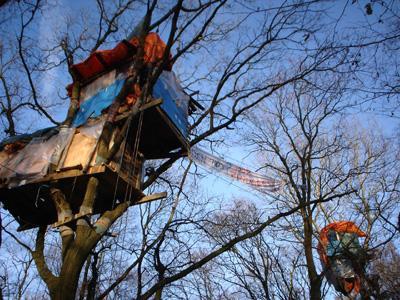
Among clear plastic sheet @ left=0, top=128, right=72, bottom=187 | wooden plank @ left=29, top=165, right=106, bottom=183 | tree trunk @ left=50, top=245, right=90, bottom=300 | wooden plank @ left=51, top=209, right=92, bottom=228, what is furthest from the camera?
clear plastic sheet @ left=0, top=128, right=72, bottom=187

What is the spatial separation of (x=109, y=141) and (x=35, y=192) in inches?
67.6

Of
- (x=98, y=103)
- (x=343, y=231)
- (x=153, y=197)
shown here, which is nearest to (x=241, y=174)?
(x=153, y=197)

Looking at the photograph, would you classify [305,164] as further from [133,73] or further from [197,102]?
[133,73]

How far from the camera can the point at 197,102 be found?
27.2ft

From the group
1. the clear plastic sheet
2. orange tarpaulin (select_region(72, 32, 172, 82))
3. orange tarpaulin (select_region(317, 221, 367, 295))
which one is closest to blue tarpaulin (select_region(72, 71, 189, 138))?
orange tarpaulin (select_region(72, 32, 172, 82))

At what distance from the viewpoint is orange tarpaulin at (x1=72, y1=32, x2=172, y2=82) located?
22.8 ft

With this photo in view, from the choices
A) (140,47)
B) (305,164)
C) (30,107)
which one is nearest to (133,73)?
(140,47)

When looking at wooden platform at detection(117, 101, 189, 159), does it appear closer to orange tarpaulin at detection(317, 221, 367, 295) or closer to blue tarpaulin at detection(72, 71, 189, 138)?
blue tarpaulin at detection(72, 71, 189, 138)

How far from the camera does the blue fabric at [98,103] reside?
22.2ft

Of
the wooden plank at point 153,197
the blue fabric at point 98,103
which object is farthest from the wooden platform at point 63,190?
the blue fabric at point 98,103

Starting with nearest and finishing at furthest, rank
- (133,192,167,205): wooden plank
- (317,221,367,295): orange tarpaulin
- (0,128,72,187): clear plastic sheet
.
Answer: (0,128,72,187): clear plastic sheet < (133,192,167,205): wooden plank < (317,221,367,295): orange tarpaulin

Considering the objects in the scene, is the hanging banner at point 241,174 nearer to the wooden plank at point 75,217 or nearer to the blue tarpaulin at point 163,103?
the blue tarpaulin at point 163,103

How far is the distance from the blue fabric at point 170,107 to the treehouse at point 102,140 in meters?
0.02

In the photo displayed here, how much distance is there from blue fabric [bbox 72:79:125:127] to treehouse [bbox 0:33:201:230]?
0.03 metres
